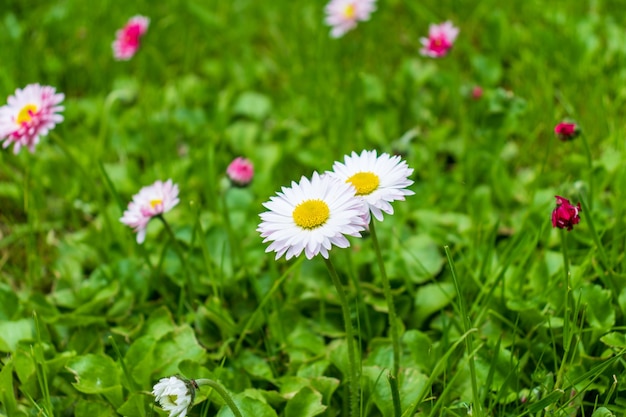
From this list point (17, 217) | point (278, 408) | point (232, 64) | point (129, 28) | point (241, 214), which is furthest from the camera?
point (232, 64)

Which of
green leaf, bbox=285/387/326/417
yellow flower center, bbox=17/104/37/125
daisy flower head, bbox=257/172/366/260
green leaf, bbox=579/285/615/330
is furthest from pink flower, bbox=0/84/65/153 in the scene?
green leaf, bbox=579/285/615/330

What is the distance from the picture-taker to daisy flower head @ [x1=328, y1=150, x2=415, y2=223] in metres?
1.23

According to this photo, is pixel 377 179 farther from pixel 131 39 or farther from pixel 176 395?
pixel 131 39

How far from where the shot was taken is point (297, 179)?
7.14 feet

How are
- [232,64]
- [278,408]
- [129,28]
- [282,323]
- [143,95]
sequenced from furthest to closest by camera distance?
[232,64] < [143,95] < [129,28] < [282,323] < [278,408]

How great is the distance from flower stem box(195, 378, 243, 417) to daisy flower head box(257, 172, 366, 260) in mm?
214

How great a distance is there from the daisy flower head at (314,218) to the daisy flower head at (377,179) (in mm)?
35

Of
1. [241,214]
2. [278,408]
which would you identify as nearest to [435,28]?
[241,214]

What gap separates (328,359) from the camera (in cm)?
151

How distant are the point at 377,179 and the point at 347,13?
1.33 m

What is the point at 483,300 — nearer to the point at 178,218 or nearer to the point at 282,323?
the point at 282,323

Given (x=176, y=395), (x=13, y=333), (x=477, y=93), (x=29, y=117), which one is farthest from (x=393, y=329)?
(x=477, y=93)

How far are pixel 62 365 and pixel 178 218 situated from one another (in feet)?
2.05

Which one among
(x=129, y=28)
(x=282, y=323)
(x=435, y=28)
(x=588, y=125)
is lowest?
(x=282, y=323)
